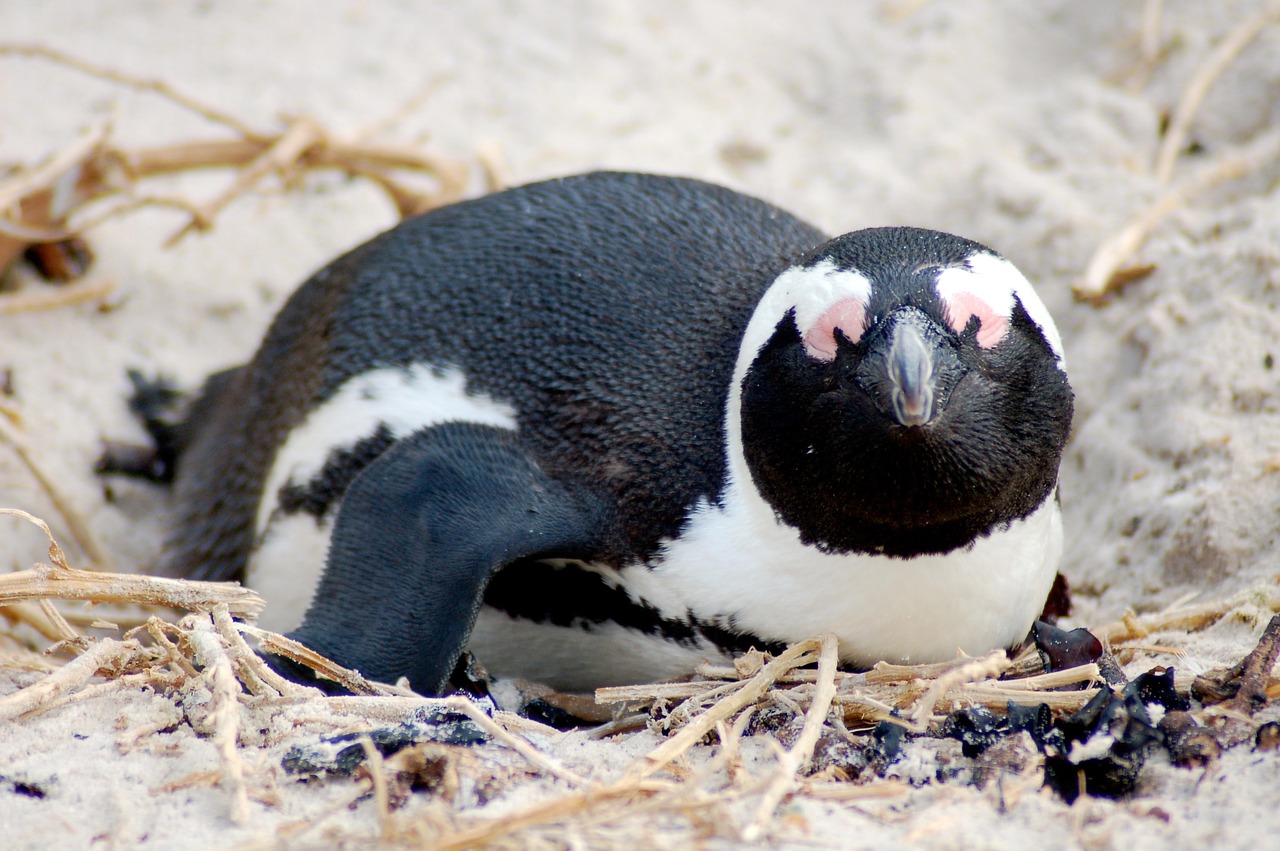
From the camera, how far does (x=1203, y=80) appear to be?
11.7ft

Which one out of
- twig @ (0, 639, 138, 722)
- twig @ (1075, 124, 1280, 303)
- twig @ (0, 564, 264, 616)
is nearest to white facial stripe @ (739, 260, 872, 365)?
twig @ (0, 564, 264, 616)

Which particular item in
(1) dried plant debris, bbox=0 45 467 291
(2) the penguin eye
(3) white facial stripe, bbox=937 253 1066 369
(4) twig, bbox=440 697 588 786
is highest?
(1) dried plant debris, bbox=0 45 467 291

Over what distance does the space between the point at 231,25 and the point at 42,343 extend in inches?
58.5

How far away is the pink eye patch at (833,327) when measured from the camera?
1825mm

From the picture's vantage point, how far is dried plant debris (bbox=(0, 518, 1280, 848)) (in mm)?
1493

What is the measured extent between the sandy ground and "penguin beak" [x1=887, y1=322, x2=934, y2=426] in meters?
0.44

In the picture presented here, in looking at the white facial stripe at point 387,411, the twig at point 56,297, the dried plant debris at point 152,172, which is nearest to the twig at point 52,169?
the dried plant debris at point 152,172

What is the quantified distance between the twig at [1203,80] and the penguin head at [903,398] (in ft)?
5.83

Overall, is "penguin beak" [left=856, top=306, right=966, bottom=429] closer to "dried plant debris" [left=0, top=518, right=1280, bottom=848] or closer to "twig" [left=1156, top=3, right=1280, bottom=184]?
"dried plant debris" [left=0, top=518, right=1280, bottom=848]

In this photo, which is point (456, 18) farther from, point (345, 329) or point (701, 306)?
point (701, 306)

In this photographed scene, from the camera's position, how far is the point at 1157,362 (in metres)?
2.79

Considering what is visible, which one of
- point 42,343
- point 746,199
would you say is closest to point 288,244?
point 42,343

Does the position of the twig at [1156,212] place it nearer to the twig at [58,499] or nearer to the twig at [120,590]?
the twig at [120,590]

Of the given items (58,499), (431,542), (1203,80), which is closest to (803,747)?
(431,542)
